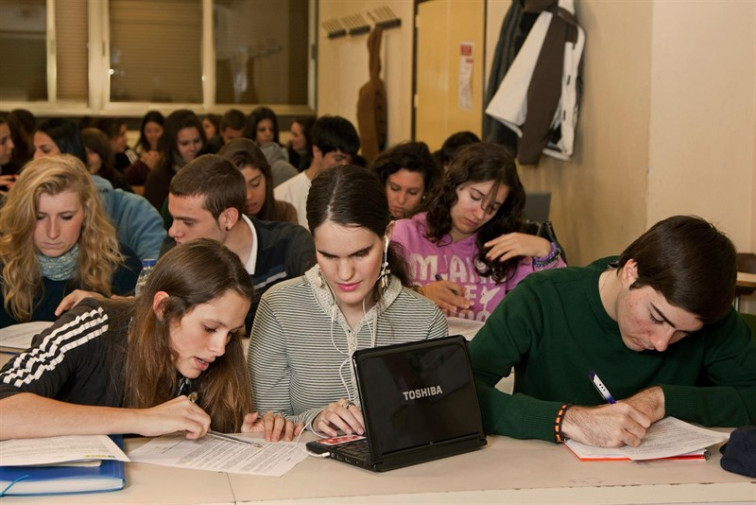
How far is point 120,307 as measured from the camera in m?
2.35

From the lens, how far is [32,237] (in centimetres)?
341

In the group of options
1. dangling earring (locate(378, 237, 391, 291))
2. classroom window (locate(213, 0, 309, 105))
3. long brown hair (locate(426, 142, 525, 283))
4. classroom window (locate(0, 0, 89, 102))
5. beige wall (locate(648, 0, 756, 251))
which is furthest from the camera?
classroom window (locate(213, 0, 309, 105))

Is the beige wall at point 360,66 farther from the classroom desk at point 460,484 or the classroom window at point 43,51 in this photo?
the classroom desk at point 460,484

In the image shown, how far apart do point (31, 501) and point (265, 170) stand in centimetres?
313

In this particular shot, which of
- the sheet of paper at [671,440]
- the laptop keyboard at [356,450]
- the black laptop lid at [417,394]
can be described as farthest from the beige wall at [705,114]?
the laptop keyboard at [356,450]

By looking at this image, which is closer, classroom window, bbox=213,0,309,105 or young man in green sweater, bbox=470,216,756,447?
young man in green sweater, bbox=470,216,756,447

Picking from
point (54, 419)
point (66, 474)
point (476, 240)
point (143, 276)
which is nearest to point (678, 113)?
point (476, 240)

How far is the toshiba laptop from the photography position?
1963 millimetres

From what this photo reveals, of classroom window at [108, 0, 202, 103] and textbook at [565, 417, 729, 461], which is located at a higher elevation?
classroom window at [108, 0, 202, 103]

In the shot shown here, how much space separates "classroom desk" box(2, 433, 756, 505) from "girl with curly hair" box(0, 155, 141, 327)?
1457 mm

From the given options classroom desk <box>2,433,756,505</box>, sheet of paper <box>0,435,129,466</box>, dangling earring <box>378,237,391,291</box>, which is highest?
dangling earring <box>378,237,391,291</box>

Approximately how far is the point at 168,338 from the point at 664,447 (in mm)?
1099

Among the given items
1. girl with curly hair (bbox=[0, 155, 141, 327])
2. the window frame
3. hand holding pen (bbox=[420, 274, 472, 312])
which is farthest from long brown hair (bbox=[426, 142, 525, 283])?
the window frame

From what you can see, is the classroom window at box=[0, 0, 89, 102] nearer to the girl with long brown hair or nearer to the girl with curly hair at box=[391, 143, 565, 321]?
the girl with curly hair at box=[391, 143, 565, 321]
